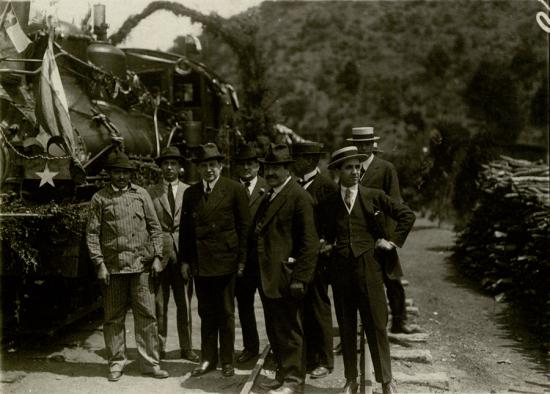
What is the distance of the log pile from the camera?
7480 mm

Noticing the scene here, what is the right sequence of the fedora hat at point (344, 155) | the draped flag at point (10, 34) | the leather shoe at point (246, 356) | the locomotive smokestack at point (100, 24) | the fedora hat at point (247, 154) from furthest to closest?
the locomotive smokestack at point (100, 24), the fedora hat at point (247, 154), the leather shoe at point (246, 356), the draped flag at point (10, 34), the fedora hat at point (344, 155)

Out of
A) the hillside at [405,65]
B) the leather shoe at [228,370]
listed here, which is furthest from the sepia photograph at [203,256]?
the hillside at [405,65]

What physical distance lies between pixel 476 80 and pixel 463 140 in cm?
3418

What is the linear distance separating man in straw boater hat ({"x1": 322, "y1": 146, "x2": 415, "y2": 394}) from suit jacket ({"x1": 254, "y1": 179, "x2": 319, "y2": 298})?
0.71 feet

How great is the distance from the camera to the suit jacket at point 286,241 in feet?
13.7

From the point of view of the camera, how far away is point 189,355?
529 cm

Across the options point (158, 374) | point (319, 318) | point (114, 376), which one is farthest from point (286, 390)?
point (114, 376)

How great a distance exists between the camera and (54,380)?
4.68m

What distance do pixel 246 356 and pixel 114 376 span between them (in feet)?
3.87

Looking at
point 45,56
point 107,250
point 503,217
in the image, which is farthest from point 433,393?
point 503,217

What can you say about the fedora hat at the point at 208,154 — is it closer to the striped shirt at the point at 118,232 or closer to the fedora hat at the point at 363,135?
the striped shirt at the point at 118,232

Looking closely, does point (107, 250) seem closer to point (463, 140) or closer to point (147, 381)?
point (147, 381)

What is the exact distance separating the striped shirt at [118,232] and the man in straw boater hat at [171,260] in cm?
54

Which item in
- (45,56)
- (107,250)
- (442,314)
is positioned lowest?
(442,314)
